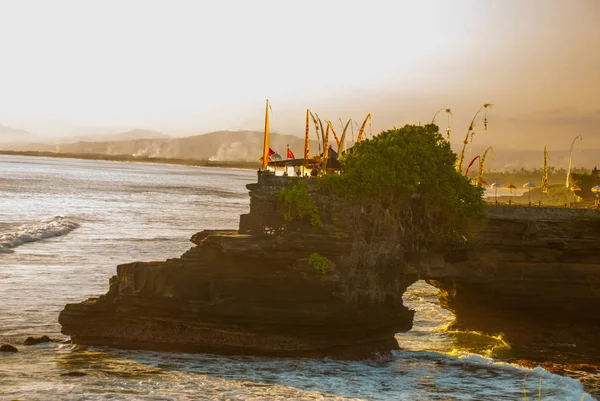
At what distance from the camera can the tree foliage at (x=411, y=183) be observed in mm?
32062

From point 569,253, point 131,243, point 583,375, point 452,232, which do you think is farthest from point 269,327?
point 131,243

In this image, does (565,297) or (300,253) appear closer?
(300,253)

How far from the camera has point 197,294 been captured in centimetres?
2906

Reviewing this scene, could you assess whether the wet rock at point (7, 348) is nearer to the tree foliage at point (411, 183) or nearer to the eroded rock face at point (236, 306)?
the eroded rock face at point (236, 306)

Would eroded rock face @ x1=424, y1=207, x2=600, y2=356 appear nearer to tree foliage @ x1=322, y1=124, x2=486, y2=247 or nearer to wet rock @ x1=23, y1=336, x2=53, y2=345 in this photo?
tree foliage @ x1=322, y1=124, x2=486, y2=247

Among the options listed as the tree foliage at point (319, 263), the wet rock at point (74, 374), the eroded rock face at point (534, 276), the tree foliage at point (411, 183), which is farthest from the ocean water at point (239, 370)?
the tree foliage at point (411, 183)

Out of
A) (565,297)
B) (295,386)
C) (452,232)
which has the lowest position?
(295,386)

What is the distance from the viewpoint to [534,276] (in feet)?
108

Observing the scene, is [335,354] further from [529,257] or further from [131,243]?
[131,243]

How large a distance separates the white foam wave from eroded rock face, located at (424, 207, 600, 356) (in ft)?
126

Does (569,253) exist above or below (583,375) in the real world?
above

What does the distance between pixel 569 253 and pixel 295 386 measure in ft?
54.3

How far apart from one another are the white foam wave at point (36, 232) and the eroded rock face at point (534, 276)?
38.4 meters

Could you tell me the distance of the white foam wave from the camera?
59.0 m
